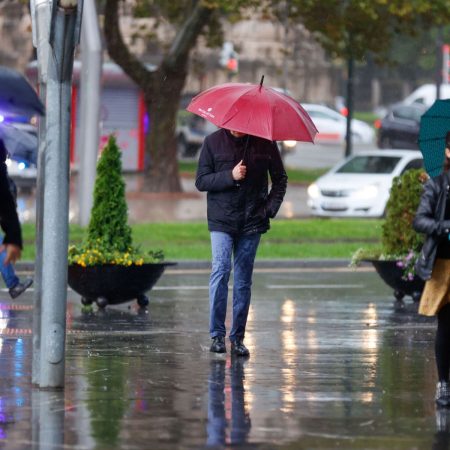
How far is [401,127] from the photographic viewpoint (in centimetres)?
5044

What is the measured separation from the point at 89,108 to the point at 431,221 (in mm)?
15738

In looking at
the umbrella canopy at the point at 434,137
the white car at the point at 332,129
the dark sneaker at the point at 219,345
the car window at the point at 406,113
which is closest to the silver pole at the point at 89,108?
the dark sneaker at the point at 219,345

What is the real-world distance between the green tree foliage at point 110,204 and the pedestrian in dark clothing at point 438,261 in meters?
5.58

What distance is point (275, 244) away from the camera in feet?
72.7

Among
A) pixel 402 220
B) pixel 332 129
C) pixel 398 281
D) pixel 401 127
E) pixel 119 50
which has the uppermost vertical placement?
pixel 119 50

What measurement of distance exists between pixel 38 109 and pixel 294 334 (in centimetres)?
482

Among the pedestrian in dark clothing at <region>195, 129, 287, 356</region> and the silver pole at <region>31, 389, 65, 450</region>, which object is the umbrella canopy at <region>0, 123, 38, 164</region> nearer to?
the pedestrian in dark clothing at <region>195, 129, 287, 356</region>

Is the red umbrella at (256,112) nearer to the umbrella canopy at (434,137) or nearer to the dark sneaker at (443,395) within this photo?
the umbrella canopy at (434,137)

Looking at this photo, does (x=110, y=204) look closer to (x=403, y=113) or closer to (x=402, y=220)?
(x=402, y=220)

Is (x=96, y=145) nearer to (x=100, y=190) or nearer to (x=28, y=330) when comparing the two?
(x=100, y=190)

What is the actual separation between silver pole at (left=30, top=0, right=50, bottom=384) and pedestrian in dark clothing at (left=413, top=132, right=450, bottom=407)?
224 cm

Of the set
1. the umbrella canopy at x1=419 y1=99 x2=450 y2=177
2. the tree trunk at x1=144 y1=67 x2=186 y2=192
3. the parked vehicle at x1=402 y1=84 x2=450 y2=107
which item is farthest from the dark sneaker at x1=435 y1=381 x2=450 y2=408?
the parked vehicle at x1=402 y1=84 x2=450 y2=107

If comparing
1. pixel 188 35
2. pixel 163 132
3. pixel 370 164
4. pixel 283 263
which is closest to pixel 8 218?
pixel 283 263

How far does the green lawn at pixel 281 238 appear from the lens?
20922mm
